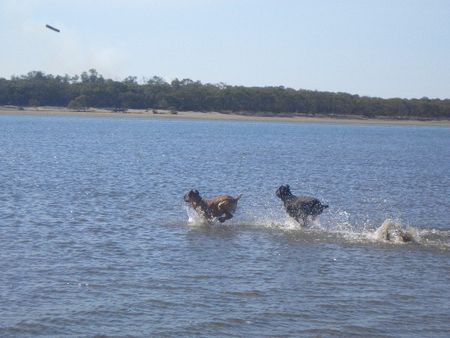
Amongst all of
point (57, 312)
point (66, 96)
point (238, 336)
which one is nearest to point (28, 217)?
point (57, 312)

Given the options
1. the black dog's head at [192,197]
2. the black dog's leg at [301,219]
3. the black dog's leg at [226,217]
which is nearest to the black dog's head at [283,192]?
the black dog's leg at [301,219]

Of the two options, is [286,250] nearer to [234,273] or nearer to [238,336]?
[234,273]

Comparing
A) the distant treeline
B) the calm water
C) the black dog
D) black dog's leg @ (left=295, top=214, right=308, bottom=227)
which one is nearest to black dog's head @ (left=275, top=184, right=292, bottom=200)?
the black dog

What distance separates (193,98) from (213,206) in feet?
327

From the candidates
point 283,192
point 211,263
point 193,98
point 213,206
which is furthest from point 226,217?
point 193,98

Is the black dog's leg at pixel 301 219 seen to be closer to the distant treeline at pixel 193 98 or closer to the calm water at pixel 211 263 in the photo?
the calm water at pixel 211 263

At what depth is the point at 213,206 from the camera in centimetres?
1919

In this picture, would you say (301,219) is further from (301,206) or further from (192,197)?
(192,197)

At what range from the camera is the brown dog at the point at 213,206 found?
19.1 metres

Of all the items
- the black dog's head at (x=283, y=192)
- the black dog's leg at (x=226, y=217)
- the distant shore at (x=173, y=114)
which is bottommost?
the distant shore at (x=173, y=114)

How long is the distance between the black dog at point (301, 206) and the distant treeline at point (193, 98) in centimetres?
9510

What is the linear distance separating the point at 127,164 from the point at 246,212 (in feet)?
58.4

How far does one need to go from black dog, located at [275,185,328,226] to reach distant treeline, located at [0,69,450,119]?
95101 mm

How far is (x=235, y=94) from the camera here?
392 feet
